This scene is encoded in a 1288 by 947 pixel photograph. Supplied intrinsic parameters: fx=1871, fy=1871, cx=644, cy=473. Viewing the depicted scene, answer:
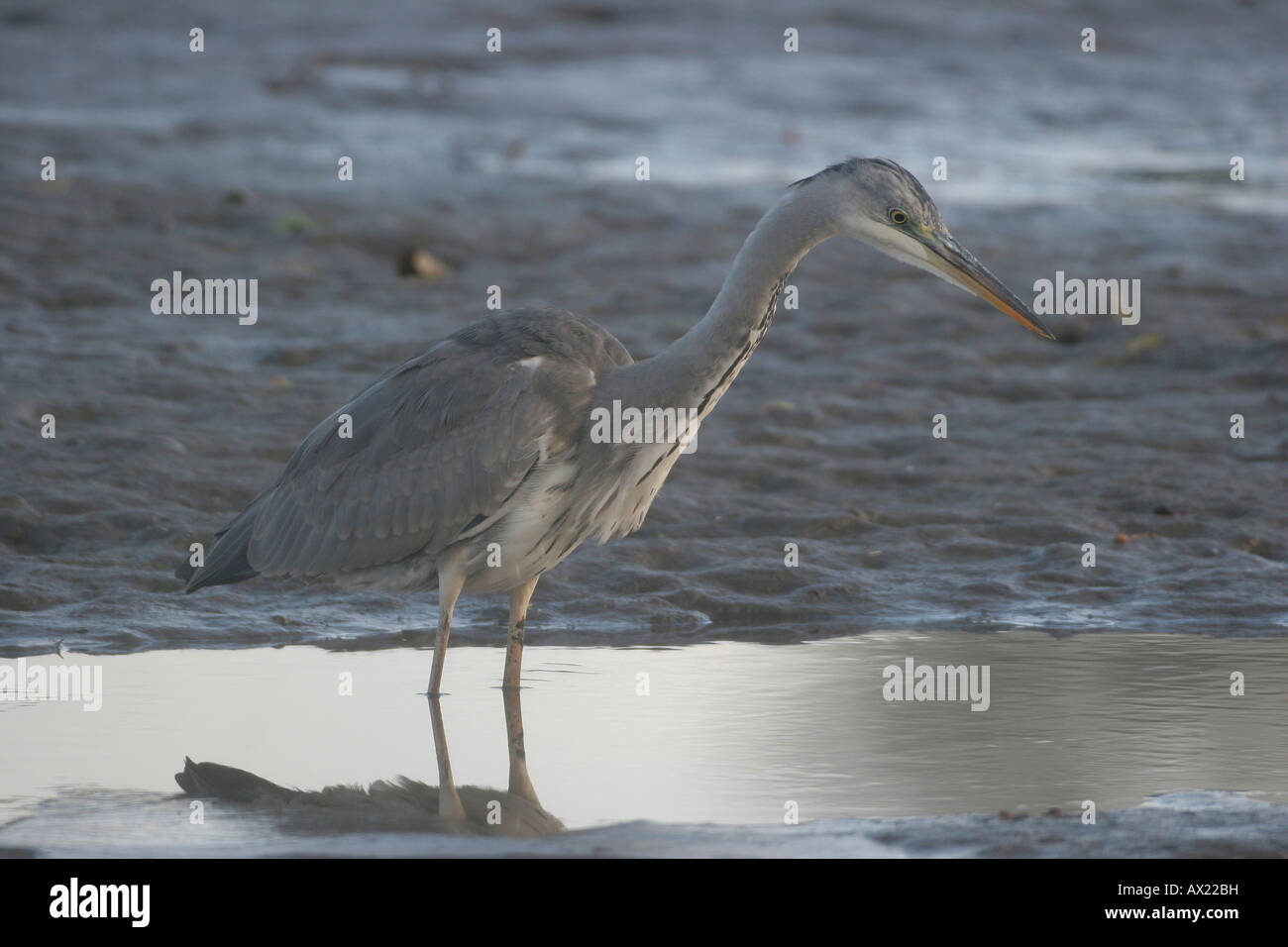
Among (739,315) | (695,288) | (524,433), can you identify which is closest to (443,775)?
(524,433)

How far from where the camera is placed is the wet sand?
6.02 metres

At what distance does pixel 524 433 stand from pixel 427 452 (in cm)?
49

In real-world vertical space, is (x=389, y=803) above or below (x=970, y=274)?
below

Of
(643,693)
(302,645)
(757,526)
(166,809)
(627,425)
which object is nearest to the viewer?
(166,809)

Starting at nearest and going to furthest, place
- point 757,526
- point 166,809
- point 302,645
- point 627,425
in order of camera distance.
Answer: point 166,809
point 627,425
point 302,645
point 757,526

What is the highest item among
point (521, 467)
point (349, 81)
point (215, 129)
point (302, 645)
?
point (349, 81)

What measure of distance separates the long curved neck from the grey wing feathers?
1.07 feet

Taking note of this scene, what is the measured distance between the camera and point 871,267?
47.6 feet

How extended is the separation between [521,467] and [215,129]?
12.3 meters

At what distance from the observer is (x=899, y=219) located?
6.68 m

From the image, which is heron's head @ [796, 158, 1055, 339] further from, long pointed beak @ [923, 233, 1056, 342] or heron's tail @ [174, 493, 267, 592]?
heron's tail @ [174, 493, 267, 592]

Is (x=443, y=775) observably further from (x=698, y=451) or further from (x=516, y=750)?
(x=698, y=451)
